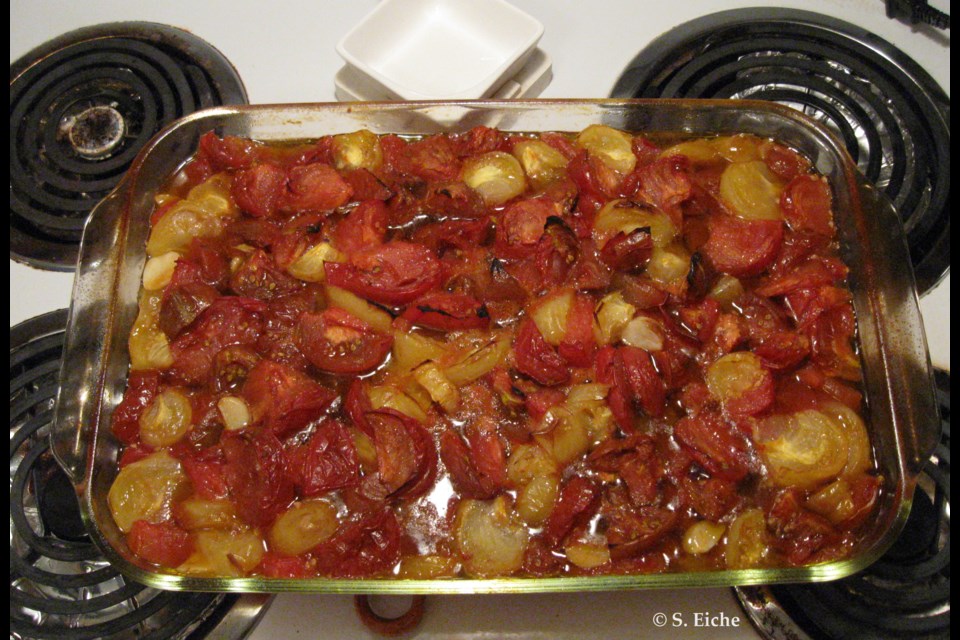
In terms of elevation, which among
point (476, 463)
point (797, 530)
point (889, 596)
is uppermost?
point (476, 463)

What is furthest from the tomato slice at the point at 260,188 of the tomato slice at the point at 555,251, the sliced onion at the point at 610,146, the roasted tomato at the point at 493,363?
the sliced onion at the point at 610,146

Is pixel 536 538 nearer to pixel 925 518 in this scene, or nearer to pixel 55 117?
pixel 925 518

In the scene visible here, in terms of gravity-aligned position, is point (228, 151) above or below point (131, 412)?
above

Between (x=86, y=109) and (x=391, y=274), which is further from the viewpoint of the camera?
(x=86, y=109)

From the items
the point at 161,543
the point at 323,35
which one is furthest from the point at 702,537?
the point at 323,35

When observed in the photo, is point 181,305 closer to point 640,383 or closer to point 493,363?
point 493,363

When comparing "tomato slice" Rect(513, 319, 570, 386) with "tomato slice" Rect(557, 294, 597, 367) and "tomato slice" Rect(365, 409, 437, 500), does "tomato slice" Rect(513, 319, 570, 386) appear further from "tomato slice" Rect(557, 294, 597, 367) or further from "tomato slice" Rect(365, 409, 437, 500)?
"tomato slice" Rect(365, 409, 437, 500)

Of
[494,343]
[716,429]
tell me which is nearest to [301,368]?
[494,343]

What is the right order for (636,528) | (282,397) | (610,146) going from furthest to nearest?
1. (610,146)
2. (282,397)
3. (636,528)
